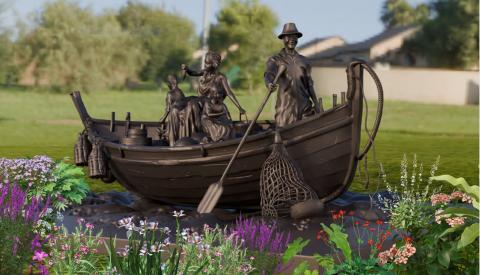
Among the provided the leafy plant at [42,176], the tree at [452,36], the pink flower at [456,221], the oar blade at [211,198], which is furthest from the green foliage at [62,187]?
the tree at [452,36]

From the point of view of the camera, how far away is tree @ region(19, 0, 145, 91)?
4775 centimetres

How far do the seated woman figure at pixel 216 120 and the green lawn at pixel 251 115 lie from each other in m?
5.09

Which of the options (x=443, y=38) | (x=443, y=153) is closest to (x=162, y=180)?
(x=443, y=153)

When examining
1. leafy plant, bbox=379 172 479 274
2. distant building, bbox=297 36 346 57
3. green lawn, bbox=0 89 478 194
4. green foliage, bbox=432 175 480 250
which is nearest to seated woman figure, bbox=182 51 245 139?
green lawn, bbox=0 89 478 194

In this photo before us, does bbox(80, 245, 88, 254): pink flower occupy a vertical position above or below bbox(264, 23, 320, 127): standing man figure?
below

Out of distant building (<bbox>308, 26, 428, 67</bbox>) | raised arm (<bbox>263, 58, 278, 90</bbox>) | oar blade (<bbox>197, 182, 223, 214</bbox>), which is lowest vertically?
oar blade (<bbox>197, 182, 223, 214</bbox>)

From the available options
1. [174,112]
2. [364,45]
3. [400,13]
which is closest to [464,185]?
[174,112]

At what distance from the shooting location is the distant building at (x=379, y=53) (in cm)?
→ 5069

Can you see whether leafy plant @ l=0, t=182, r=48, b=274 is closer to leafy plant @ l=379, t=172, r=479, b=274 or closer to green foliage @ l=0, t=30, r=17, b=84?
leafy plant @ l=379, t=172, r=479, b=274

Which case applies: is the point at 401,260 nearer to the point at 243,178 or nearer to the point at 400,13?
the point at 243,178

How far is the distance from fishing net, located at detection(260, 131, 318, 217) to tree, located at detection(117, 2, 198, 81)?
44.2 metres

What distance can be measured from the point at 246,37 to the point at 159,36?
24.9 feet

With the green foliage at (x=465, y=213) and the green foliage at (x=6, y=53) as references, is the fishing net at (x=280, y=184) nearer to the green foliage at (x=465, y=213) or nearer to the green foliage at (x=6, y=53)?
the green foliage at (x=465, y=213)

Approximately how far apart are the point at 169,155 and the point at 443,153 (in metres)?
15.3
